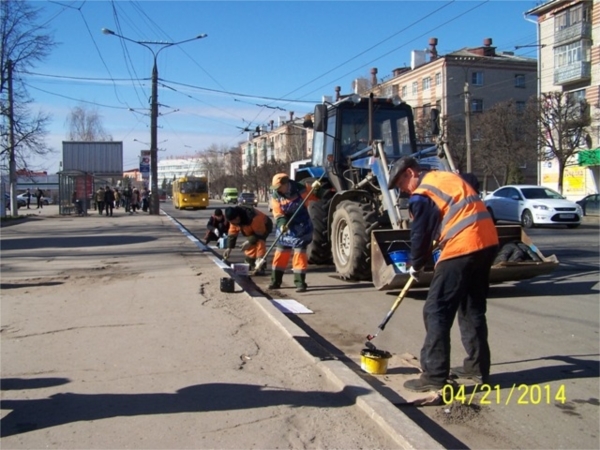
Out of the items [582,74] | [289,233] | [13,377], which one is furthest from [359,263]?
[582,74]

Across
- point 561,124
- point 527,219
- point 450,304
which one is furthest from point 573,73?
point 450,304

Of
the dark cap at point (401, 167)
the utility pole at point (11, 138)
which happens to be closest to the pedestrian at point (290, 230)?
the dark cap at point (401, 167)

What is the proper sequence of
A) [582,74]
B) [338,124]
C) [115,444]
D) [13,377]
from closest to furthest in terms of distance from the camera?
1. [115,444]
2. [13,377]
3. [338,124]
4. [582,74]

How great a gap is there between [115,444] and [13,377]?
1755mm

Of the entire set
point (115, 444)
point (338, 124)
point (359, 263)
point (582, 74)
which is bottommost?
point (115, 444)

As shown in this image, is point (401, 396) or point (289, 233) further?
point (289, 233)

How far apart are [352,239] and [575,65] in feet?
126

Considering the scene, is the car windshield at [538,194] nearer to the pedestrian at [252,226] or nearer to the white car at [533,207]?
the white car at [533,207]

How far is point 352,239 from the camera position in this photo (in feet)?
29.9

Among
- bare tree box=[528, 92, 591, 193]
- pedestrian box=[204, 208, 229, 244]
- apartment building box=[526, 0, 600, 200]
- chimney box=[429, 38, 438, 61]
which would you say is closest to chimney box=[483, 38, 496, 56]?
chimney box=[429, 38, 438, 61]

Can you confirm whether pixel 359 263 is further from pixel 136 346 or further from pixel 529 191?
pixel 529 191

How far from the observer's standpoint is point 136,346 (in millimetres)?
5820

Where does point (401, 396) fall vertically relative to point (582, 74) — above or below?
below
